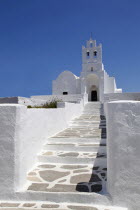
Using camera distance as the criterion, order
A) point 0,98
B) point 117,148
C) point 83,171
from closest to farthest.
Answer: point 117,148, point 83,171, point 0,98

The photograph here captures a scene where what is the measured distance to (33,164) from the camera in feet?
14.3

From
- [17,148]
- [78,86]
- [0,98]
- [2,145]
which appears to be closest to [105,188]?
[17,148]

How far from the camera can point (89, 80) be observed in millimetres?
29234

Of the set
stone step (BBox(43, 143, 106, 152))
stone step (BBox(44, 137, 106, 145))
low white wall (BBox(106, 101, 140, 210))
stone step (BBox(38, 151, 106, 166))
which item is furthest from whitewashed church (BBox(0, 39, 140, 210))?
stone step (BBox(44, 137, 106, 145))

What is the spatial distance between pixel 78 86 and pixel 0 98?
20920 mm

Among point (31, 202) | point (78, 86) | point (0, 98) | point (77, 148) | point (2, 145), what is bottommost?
point (31, 202)

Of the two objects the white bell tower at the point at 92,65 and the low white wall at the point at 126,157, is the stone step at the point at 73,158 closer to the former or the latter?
the low white wall at the point at 126,157

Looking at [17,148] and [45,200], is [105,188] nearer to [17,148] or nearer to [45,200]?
[45,200]

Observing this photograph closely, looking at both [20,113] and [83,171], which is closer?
Answer: [20,113]

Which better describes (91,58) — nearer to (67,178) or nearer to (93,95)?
(93,95)

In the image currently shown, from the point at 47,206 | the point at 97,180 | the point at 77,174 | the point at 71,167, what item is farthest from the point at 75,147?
the point at 47,206

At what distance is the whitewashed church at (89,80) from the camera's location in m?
27.5


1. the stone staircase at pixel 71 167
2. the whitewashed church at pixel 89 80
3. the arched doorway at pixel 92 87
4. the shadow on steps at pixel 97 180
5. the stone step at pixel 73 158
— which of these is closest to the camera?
the shadow on steps at pixel 97 180

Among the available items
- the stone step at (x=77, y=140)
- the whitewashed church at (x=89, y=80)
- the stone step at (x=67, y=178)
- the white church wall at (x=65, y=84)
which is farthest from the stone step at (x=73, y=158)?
the white church wall at (x=65, y=84)
